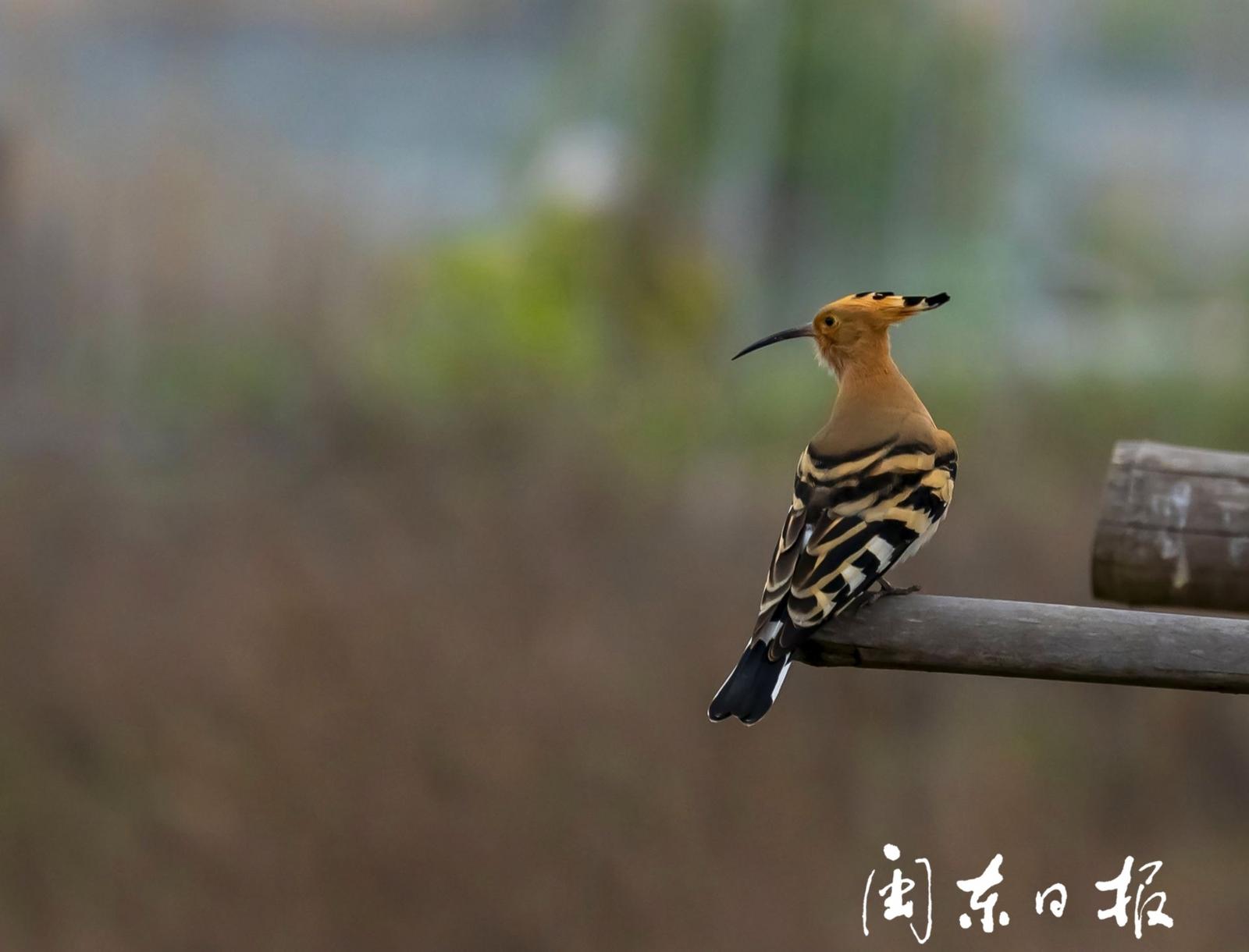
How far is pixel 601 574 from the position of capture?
6012 millimetres

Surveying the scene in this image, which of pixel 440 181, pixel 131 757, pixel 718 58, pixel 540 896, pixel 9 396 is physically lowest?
pixel 540 896

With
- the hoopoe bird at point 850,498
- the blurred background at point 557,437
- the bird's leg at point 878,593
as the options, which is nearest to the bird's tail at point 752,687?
the hoopoe bird at point 850,498

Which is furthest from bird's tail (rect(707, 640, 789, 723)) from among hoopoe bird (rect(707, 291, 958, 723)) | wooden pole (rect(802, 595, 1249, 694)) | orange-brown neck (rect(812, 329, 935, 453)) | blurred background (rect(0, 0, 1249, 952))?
blurred background (rect(0, 0, 1249, 952))

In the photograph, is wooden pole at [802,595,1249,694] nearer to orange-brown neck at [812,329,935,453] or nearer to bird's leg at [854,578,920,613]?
bird's leg at [854,578,920,613]

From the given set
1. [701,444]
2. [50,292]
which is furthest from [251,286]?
[701,444]

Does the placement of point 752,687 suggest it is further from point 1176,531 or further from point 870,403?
point 1176,531

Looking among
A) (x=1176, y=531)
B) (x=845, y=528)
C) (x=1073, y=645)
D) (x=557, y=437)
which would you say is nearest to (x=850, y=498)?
(x=845, y=528)

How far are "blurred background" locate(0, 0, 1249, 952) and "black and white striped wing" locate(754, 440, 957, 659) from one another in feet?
9.63

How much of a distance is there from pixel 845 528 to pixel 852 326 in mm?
490

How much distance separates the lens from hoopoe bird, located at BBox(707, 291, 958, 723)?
2.37m

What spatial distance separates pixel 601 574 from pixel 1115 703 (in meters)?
1.90

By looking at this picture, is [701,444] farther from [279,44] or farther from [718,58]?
[279,44]

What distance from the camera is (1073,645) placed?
6.68 ft

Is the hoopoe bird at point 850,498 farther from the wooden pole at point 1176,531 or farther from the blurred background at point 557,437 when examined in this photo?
the blurred background at point 557,437
